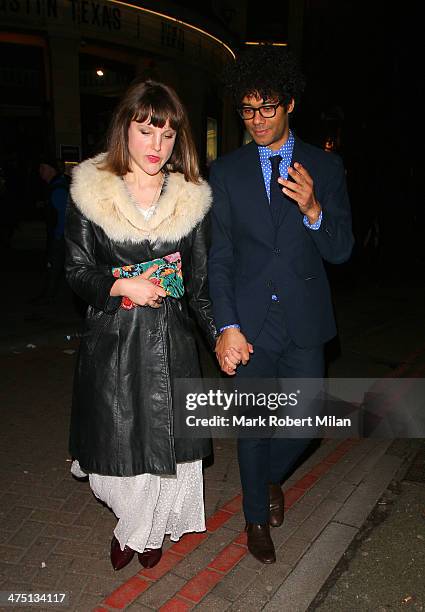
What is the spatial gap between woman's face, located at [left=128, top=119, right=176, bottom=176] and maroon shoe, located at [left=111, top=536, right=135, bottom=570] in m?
1.99

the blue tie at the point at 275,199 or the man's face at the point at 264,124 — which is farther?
the blue tie at the point at 275,199

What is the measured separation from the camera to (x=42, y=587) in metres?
2.80

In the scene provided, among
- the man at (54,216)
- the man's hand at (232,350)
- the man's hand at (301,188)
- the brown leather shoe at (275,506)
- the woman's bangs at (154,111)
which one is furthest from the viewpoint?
the man at (54,216)

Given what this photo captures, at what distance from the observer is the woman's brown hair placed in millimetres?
2523

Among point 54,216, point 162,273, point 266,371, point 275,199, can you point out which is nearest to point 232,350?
point 266,371

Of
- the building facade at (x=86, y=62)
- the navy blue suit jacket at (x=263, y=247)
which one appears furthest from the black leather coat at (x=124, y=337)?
the building facade at (x=86, y=62)

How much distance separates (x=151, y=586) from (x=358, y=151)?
476 inches

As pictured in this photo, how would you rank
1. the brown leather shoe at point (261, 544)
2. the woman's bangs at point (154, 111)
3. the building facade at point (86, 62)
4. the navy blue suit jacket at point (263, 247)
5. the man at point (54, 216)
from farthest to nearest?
the building facade at point (86, 62) < the man at point (54, 216) < the brown leather shoe at point (261, 544) < the navy blue suit jacket at point (263, 247) < the woman's bangs at point (154, 111)

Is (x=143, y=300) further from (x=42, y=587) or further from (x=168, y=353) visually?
(x=42, y=587)

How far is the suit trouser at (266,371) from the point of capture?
9.66 ft

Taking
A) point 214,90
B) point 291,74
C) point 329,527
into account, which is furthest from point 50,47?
point 329,527

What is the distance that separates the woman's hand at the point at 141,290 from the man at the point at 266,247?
0.48 meters

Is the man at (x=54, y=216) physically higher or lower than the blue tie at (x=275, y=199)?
lower

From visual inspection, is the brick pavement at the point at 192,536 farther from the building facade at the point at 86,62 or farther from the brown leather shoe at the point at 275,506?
the building facade at the point at 86,62
